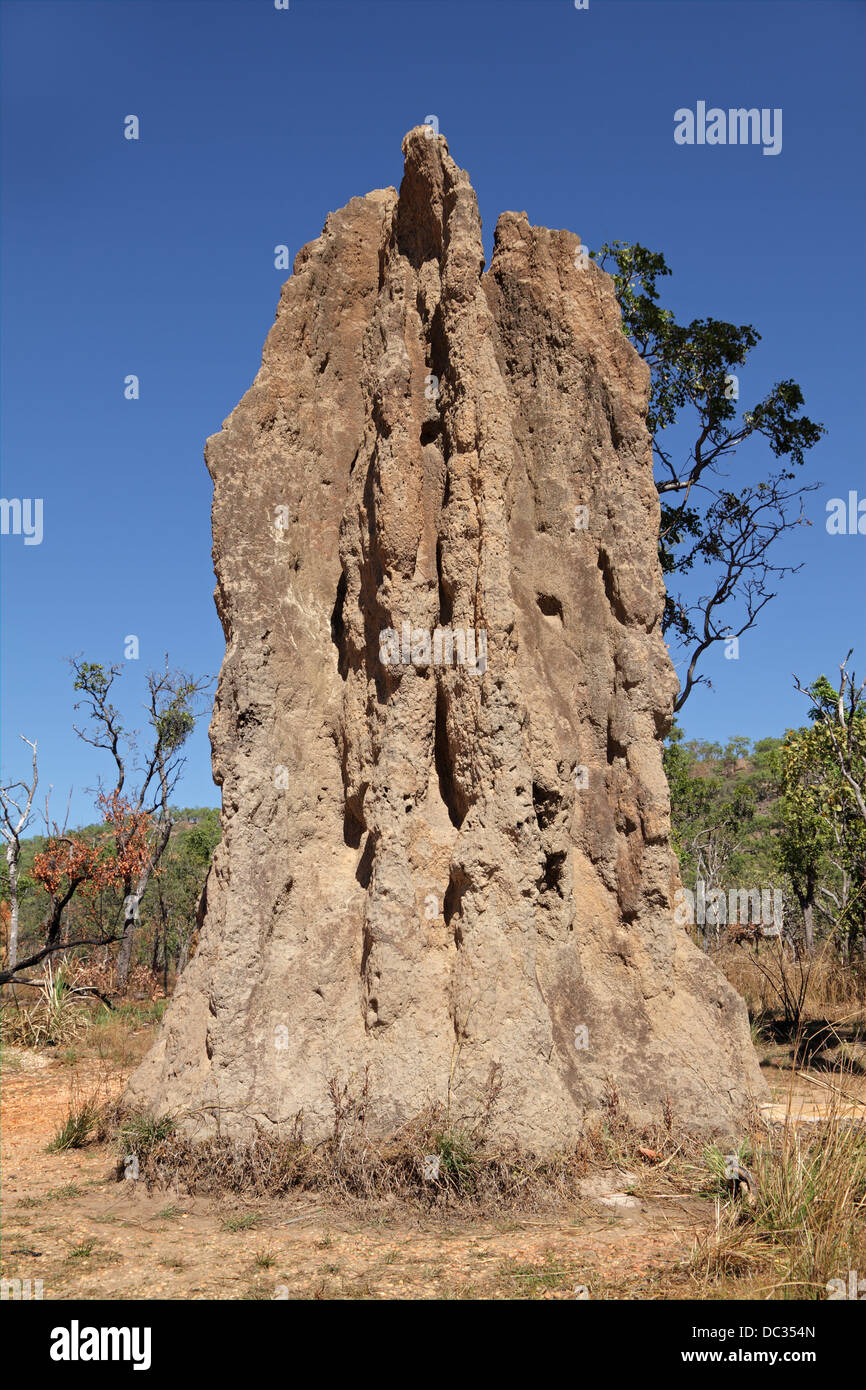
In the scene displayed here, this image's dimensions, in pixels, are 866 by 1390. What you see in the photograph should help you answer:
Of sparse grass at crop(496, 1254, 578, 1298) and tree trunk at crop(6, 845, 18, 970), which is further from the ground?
tree trunk at crop(6, 845, 18, 970)

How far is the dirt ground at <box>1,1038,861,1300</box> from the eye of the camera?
14.8ft

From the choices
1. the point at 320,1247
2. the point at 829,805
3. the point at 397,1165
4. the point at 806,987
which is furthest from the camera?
the point at 829,805

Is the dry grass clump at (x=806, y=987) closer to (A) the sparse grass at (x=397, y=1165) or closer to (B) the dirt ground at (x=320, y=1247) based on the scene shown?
(A) the sparse grass at (x=397, y=1165)

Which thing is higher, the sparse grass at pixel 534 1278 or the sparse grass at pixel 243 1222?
the sparse grass at pixel 534 1278

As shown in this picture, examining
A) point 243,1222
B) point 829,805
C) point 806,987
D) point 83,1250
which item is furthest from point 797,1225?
point 829,805

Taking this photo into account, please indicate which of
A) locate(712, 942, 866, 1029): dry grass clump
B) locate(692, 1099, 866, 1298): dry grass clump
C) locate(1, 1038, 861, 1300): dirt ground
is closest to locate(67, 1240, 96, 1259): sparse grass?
locate(1, 1038, 861, 1300): dirt ground

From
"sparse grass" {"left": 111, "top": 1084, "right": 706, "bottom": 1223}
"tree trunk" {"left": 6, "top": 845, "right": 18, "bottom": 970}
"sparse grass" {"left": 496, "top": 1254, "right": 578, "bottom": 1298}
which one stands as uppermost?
"tree trunk" {"left": 6, "top": 845, "right": 18, "bottom": 970}

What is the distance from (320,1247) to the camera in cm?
501

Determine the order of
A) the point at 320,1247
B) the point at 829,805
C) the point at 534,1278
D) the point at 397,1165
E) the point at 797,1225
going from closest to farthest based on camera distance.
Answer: the point at 797,1225 → the point at 534,1278 → the point at 320,1247 → the point at 397,1165 → the point at 829,805

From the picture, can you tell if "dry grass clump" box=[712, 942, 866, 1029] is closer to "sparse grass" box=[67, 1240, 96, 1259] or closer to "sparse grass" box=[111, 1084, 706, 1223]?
"sparse grass" box=[111, 1084, 706, 1223]

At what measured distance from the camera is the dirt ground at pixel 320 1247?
4504 millimetres

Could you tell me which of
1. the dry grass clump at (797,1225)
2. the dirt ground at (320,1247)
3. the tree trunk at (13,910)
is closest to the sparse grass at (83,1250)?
the dirt ground at (320,1247)

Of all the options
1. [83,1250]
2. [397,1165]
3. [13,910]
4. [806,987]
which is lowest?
[83,1250]

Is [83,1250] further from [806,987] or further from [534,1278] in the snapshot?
[806,987]
